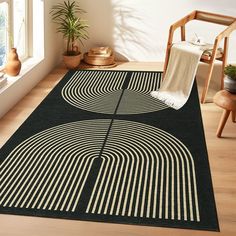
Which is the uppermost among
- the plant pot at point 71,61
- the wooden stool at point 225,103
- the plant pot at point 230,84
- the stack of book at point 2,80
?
the plant pot at point 230,84

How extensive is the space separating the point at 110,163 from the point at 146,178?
27 cm

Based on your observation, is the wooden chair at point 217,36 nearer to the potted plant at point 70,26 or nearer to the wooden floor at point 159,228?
the wooden floor at point 159,228

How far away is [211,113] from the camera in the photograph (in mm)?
3779

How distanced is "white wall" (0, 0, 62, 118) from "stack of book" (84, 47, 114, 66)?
1.15 ft

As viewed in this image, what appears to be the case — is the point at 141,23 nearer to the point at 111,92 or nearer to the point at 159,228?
the point at 111,92

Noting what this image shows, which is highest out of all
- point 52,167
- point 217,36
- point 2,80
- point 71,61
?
point 217,36

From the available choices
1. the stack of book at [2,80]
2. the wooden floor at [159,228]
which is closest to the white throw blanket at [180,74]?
the wooden floor at [159,228]

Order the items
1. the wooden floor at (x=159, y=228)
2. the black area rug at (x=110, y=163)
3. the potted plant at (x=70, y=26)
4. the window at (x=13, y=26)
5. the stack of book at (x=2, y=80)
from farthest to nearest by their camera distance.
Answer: the potted plant at (x=70, y=26)
the window at (x=13, y=26)
the stack of book at (x=2, y=80)
the black area rug at (x=110, y=163)
the wooden floor at (x=159, y=228)

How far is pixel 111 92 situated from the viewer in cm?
421

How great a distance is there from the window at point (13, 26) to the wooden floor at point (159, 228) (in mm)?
540

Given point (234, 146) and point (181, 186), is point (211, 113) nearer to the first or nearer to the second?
point (234, 146)

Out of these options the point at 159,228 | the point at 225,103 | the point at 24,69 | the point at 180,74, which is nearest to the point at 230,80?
the point at 225,103

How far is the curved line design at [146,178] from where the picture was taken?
2.39 metres

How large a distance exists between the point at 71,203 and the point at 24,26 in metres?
2.49
